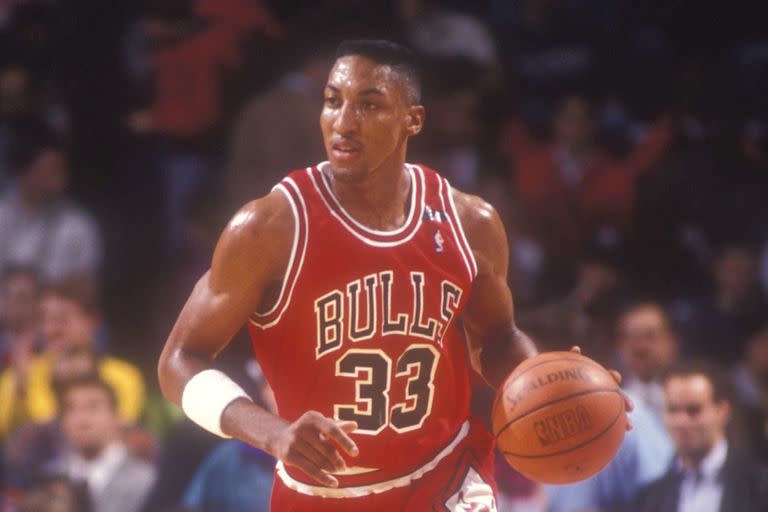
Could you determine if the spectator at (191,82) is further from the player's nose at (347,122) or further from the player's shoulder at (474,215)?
the player's nose at (347,122)

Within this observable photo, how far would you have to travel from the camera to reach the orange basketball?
→ 398cm

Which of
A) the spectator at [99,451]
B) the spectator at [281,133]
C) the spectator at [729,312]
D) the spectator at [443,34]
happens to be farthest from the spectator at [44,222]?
the spectator at [729,312]

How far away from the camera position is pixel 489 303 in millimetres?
4359

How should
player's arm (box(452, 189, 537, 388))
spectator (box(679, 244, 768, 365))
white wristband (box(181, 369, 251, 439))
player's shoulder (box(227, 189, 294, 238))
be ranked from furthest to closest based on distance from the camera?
spectator (box(679, 244, 768, 365)) < player's arm (box(452, 189, 537, 388)) < player's shoulder (box(227, 189, 294, 238)) < white wristband (box(181, 369, 251, 439))

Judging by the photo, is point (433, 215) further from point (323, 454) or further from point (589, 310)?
point (589, 310)

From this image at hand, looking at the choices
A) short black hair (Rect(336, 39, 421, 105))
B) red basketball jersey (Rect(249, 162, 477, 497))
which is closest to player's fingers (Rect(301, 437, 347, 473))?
red basketball jersey (Rect(249, 162, 477, 497))

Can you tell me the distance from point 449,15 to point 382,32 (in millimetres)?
990

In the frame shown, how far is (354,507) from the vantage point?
4.06m

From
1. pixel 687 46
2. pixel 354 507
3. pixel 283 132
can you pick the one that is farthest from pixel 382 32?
pixel 354 507

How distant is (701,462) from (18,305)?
12.9 feet

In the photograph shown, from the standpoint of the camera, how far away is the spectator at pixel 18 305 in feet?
26.3

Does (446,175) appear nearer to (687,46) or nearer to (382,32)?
(382,32)

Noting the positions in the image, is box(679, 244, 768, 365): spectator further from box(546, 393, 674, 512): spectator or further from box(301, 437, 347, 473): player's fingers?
box(301, 437, 347, 473): player's fingers

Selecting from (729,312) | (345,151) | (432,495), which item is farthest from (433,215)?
(729,312)
